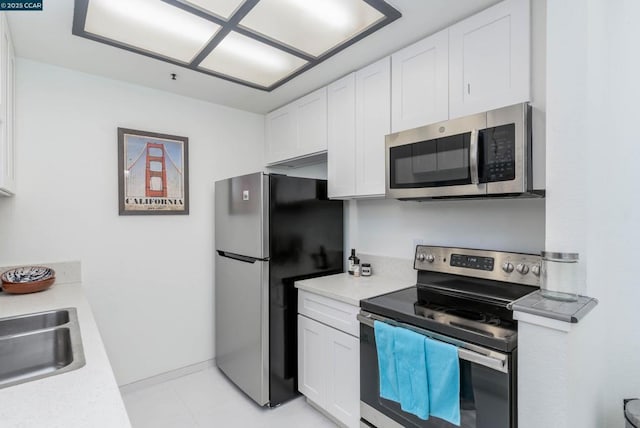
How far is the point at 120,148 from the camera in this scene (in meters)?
2.37

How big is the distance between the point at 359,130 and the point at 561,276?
1.40 metres

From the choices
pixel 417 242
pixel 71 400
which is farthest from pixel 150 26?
pixel 417 242

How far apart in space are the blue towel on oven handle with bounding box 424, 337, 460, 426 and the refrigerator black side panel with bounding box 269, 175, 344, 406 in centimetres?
112

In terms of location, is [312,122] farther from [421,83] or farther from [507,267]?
[507,267]

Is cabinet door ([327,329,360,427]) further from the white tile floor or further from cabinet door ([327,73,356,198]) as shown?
cabinet door ([327,73,356,198])

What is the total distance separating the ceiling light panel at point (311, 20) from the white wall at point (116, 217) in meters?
1.31

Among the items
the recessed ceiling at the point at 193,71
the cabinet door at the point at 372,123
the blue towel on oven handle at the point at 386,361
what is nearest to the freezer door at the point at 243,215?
the cabinet door at the point at 372,123

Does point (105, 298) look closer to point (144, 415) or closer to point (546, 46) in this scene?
point (144, 415)

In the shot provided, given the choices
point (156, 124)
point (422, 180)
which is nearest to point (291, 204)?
point (422, 180)

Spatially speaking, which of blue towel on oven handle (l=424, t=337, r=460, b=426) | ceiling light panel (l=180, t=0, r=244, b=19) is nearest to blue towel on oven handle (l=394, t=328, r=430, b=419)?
blue towel on oven handle (l=424, t=337, r=460, b=426)

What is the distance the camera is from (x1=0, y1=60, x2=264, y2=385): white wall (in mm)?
2082

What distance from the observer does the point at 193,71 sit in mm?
2209

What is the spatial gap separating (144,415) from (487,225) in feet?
8.27

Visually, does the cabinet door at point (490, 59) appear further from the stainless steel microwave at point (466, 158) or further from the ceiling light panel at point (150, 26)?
the ceiling light panel at point (150, 26)
